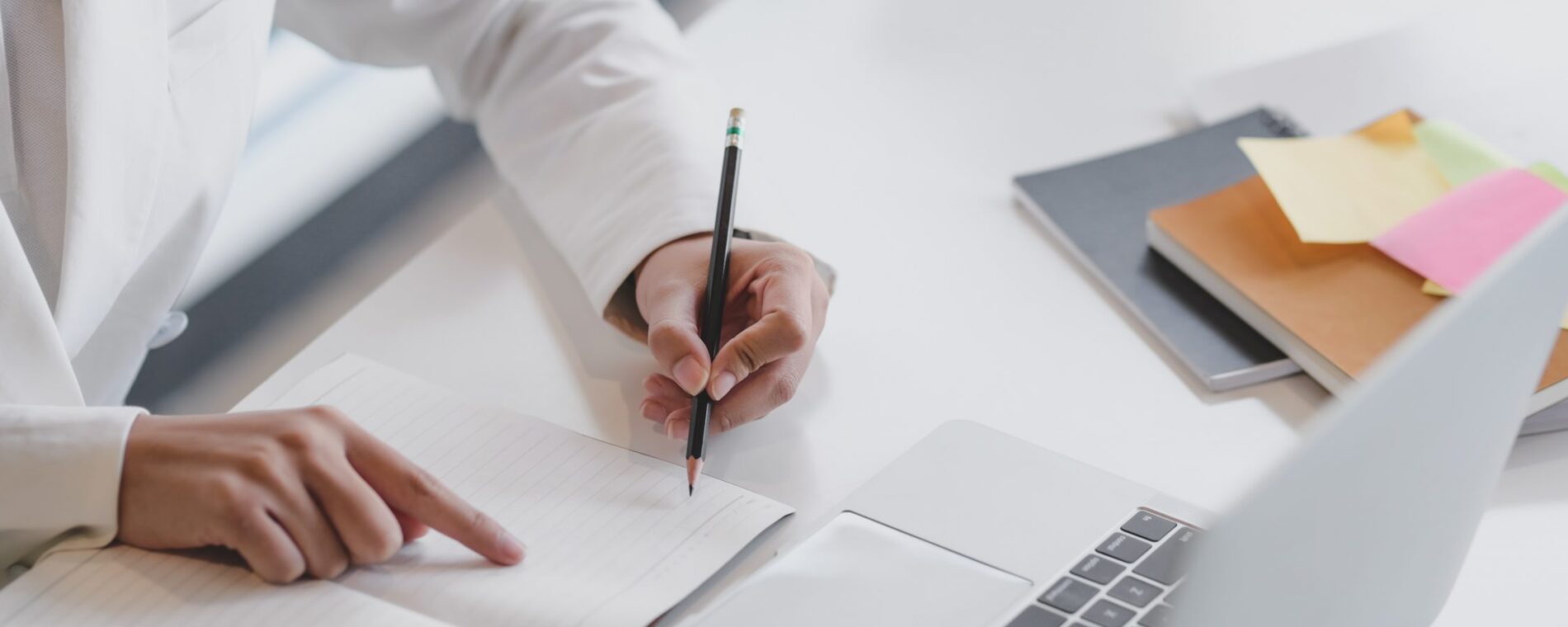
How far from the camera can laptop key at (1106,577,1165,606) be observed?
0.46m

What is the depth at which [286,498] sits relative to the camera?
51 cm

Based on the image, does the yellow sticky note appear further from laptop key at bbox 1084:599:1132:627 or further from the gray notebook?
laptop key at bbox 1084:599:1132:627

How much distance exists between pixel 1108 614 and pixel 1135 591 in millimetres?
18

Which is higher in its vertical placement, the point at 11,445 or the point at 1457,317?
the point at 1457,317

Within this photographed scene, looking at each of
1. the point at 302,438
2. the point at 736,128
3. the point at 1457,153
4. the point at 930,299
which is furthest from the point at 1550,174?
the point at 302,438

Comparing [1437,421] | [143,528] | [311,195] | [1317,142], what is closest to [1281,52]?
[1317,142]

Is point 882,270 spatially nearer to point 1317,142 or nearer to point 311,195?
point 1317,142

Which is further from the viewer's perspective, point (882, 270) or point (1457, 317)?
point (882, 270)

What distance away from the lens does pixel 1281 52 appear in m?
0.96

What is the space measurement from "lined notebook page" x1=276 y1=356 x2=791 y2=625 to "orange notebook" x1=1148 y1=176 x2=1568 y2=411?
283 mm

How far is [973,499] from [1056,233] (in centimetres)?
26

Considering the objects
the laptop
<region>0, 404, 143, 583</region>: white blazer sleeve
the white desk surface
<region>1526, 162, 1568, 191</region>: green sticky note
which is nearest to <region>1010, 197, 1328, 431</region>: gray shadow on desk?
the white desk surface

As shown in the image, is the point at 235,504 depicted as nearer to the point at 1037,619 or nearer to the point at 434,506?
the point at 434,506

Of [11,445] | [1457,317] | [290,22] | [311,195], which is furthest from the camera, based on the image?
[311,195]
